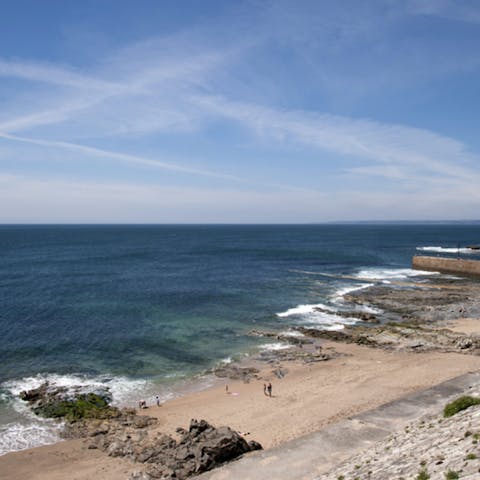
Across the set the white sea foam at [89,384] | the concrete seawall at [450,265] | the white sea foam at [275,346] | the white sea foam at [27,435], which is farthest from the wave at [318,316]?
the concrete seawall at [450,265]

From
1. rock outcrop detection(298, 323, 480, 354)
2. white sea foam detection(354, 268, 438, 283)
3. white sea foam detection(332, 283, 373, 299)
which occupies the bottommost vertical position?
rock outcrop detection(298, 323, 480, 354)

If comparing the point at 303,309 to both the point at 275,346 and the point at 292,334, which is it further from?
the point at 275,346

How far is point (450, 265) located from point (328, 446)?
238 ft

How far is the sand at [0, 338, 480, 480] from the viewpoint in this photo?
2042cm

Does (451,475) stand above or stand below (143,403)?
above

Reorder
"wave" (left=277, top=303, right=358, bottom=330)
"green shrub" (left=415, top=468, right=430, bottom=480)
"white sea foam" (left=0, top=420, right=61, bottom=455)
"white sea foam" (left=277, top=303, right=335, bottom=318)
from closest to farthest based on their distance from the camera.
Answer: "green shrub" (left=415, top=468, right=430, bottom=480)
"white sea foam" (left=0, top=420, right=61, bottom=455)
"wave" (left=277, top=303, right=358, bottom=330)
"white sea foam" (left=277, top=303, right=335, bottom=318)

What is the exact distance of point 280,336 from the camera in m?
41.3

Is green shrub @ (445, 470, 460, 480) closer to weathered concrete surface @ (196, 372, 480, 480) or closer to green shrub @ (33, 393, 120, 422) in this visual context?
weathered concrete surface @ (196, 372, 480, 480)

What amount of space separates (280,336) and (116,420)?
19.6 metres

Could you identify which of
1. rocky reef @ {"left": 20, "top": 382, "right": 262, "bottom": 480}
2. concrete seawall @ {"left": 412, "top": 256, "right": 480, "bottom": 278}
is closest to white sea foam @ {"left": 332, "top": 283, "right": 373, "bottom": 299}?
concrete seawall @ {"left": 412, "top": 256, "right": 480, "bottom": 278}

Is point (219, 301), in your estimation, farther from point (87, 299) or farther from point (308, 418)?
point (308, 418)

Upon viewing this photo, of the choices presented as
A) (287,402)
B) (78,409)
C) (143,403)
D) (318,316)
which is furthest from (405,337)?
(78,409)

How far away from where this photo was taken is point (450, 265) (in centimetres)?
8225

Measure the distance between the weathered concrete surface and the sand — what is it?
114 inches
